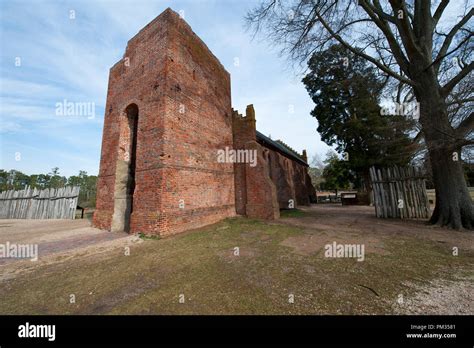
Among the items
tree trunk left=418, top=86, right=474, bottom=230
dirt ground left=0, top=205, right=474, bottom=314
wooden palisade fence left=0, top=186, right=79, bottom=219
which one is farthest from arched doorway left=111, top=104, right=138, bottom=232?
tree trunk left=418, top=86, right=474, bottom=230

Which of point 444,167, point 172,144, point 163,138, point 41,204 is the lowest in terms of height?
point 41,204

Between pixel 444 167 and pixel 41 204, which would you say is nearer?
pixel 444 167

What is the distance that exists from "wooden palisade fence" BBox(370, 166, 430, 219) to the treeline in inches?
2080

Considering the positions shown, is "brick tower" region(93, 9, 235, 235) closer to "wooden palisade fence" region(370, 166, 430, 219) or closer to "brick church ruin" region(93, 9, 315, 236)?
"brick church ruin" region(93, 9, 315, 236)

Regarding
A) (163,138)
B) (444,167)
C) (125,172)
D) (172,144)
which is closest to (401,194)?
(444,167)

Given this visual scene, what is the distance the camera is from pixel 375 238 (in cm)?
611

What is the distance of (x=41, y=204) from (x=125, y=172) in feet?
42.2

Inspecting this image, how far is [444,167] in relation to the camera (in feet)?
26.0

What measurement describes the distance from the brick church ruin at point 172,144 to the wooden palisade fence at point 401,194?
20.2 feet

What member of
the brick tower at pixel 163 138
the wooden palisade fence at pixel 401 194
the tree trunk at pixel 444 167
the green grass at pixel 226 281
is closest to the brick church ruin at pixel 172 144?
the brick tower at pixel 163 138

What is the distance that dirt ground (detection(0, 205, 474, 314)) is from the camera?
2611mm

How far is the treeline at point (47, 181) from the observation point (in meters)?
47.7

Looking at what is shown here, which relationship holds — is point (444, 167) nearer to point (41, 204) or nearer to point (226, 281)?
point (226, 281)
